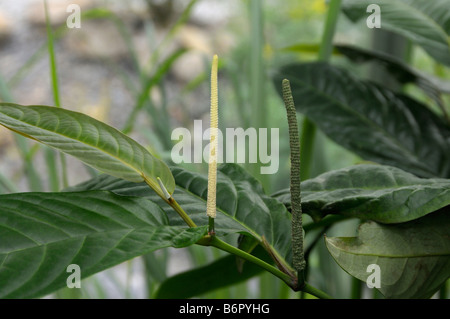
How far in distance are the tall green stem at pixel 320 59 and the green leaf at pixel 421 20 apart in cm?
3

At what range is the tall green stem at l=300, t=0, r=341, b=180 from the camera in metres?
0.38

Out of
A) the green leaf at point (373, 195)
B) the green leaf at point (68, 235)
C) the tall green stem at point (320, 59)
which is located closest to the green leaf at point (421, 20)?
the tall green stem at point (320, 59)

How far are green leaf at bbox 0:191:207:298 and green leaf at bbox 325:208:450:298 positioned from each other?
0.08 meters

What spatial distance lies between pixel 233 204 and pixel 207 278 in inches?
3.4

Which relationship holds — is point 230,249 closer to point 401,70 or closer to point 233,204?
point 233,204

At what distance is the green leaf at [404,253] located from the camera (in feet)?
→ 0.70

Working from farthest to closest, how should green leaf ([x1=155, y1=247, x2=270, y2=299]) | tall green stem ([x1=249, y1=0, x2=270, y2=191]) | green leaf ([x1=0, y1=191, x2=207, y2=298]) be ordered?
1. tall green stem ([x1=249, y1=0, x2=270, y2=191])
2. green leaf ([x1=155, y1=247, x2=270, y2=299])
3. green leaf ([x1=0, y1=191, x2=207, y2=298])

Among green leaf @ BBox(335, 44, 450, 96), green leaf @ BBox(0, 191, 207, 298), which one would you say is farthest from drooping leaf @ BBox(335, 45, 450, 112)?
green leaf @ BBox(0, 191, 207, 298)

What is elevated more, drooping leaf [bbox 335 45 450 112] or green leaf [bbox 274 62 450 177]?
drooping leaf [bbox 335 45 450 112]

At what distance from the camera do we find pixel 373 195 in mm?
218

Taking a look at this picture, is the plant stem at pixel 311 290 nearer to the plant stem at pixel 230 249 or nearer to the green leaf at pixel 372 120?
the plant stem at pixel 230 249

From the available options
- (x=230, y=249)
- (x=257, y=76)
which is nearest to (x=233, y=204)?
(x=230, y=249)

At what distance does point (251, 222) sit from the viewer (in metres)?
0.23

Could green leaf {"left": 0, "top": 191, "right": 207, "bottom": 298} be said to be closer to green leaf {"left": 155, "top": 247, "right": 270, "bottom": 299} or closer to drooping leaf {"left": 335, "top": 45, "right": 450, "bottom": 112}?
green leaf {"left": 155, "top": 247, "right": 270, "bottom": 299}
